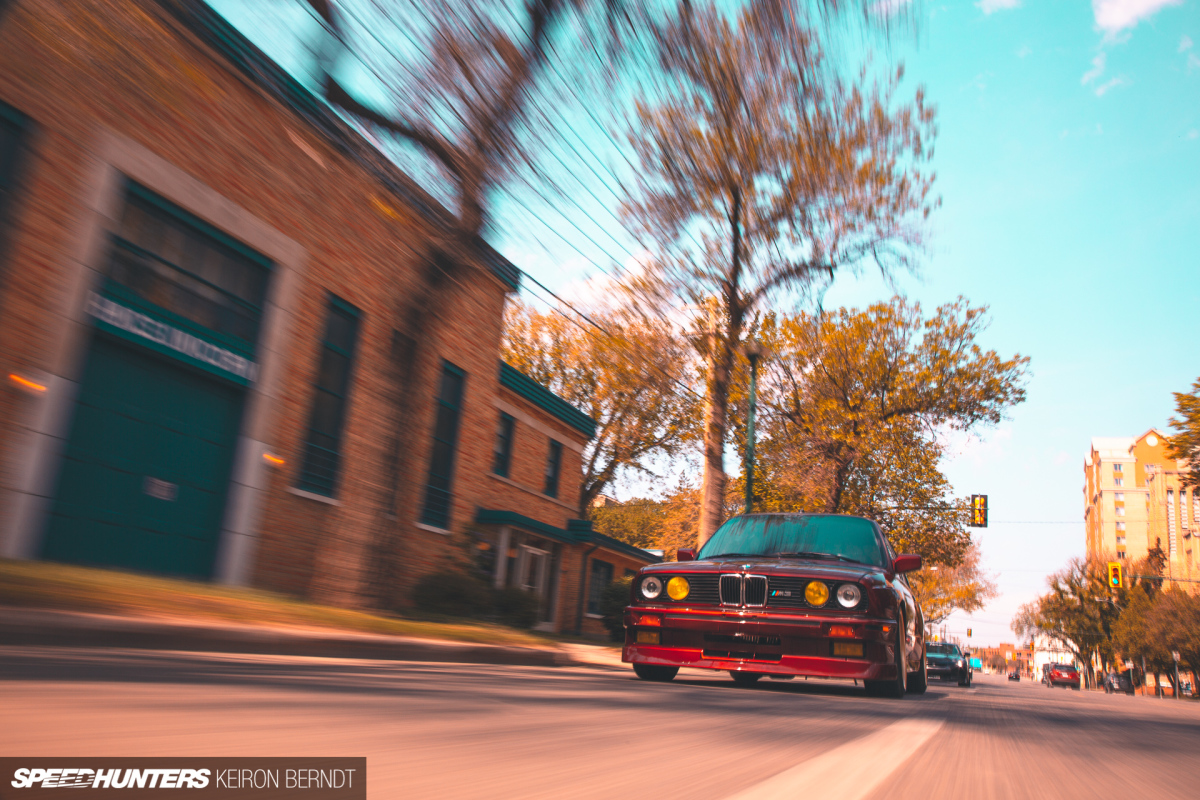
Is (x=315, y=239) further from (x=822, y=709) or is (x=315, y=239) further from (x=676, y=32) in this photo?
(x=822, y=709)

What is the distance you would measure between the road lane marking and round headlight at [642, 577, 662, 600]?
386cm

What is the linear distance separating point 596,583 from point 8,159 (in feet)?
75.2

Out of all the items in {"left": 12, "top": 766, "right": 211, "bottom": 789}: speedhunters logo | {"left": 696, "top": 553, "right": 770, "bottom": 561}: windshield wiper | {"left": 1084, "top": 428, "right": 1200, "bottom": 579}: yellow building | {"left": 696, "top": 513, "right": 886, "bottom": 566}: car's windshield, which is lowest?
{"left": 12, "top": 766, "right": 211, "bottom": 789}: speedhunters logo

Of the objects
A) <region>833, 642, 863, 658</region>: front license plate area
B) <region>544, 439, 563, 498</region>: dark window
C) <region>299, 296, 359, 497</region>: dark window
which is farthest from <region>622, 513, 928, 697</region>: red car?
<region>544, 439, 563, 498</region>: dark window

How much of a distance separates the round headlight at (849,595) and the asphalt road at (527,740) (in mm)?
2414

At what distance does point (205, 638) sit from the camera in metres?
5.24

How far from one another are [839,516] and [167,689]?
7.33 m

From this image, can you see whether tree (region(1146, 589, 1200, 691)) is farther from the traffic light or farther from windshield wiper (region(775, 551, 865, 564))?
windshield wiper (region(775, 551, 865, 564))

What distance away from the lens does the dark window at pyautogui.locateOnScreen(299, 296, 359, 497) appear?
15.2m

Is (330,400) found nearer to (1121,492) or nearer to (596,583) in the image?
(596,583)

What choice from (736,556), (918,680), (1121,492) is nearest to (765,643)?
(736,556)

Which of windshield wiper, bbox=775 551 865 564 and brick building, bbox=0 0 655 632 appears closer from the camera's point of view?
windshield wiper, bbox=775 551 865 564

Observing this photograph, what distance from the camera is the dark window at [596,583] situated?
29078mm

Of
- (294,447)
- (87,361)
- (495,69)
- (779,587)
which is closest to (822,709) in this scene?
(779,587)
